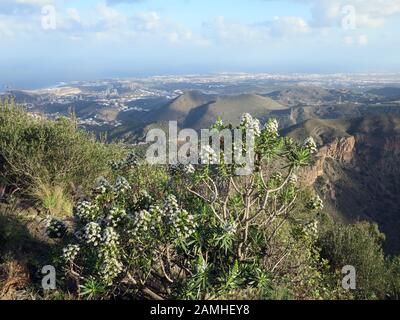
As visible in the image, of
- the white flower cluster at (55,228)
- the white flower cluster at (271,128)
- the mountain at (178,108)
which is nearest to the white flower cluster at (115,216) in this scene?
the white flower cluster at (55,228)

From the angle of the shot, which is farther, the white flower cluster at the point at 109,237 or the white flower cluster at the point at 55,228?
the white flower cluster at the point at 55,228

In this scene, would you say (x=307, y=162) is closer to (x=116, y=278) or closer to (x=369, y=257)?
(x=116, y=278)

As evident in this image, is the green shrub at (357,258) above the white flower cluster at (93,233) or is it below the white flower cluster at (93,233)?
below

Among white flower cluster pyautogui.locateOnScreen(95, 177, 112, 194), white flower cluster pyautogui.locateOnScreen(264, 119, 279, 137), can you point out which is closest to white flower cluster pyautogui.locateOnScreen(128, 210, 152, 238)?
white flower cluster pyautogui.locateOnScreen(95, 177, 112, 194)

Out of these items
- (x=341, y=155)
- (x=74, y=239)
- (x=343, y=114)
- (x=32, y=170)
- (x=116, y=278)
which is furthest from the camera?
(x=343, y=114)

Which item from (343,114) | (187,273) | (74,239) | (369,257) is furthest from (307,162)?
(343,114)

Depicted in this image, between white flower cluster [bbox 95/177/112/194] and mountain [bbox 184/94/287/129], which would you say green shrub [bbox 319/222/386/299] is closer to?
white flower cluster [bbox 95/177/112/194]

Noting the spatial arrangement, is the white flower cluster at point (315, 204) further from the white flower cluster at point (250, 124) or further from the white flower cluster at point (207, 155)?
the white flower cluster at point (207, 155)
